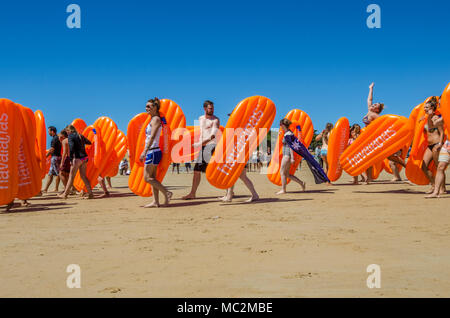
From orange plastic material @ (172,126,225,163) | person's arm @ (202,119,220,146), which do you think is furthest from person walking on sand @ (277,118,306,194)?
person's arm @ (202,119,220,146)

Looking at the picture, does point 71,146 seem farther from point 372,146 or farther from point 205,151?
point 372,146

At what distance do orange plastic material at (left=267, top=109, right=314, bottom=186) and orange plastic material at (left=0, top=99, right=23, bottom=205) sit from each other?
495 cm

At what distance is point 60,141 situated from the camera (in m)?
9.34

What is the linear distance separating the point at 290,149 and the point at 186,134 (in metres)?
2.16

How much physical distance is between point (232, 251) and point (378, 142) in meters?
5.56

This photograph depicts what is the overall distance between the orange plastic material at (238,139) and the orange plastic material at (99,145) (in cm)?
324

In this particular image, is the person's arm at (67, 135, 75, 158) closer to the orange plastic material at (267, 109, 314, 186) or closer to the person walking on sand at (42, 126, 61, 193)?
the person walking on sand at (42, 126, 61, 193)

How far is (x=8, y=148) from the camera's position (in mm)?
6070

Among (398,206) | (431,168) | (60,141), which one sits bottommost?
(398,206)

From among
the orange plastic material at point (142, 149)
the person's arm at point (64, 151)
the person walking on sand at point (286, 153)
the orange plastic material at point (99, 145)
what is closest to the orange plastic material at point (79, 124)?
the orange plastic material at point (99, 145)

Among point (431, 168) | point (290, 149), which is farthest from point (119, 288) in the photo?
point (431, 168)

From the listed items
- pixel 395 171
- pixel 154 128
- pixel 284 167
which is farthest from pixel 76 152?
pixel 395 171

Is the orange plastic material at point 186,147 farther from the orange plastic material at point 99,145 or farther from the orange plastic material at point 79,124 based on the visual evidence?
the orange plastic material at point 79,124

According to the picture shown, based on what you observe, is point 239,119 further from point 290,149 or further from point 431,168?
point 431,168
